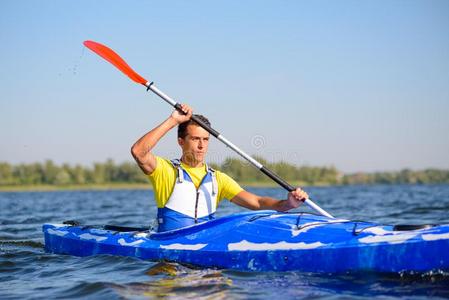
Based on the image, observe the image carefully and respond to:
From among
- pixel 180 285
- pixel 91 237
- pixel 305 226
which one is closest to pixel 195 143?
pixel 305 226

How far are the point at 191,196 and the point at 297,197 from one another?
40.3 inches

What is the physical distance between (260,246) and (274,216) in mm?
433

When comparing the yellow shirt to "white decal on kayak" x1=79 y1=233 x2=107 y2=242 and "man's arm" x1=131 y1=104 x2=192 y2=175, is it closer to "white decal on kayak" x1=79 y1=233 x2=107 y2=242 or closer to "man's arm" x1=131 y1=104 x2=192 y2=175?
"man's arm" x1=131 y1=104 x2=192 y2=175

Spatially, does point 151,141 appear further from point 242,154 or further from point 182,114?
point 242,154

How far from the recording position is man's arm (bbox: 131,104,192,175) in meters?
5.07

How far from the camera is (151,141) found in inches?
200

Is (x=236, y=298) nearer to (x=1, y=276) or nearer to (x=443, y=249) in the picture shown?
(x=443, y=249)

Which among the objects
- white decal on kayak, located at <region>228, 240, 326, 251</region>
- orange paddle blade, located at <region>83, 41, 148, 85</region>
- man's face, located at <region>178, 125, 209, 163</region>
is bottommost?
white decal on kayak, located at <region>228, 240, 326, 251</region>

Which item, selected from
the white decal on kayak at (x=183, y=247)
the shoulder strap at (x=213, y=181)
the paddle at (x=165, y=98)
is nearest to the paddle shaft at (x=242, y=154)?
the paddle at (x=165, y=98)

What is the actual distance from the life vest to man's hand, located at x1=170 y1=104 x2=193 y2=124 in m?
0.46

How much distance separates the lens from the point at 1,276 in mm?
5480

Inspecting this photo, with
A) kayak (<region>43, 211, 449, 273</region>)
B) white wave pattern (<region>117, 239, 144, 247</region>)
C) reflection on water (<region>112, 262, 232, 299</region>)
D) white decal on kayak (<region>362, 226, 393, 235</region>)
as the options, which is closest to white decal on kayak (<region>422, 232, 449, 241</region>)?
kayak (<region>43, 211, 449, 273</region>)

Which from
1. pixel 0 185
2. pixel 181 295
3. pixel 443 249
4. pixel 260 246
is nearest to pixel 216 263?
pixel 260 246

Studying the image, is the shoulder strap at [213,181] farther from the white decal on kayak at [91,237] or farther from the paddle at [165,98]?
the white decal on kayak at [91,237]
